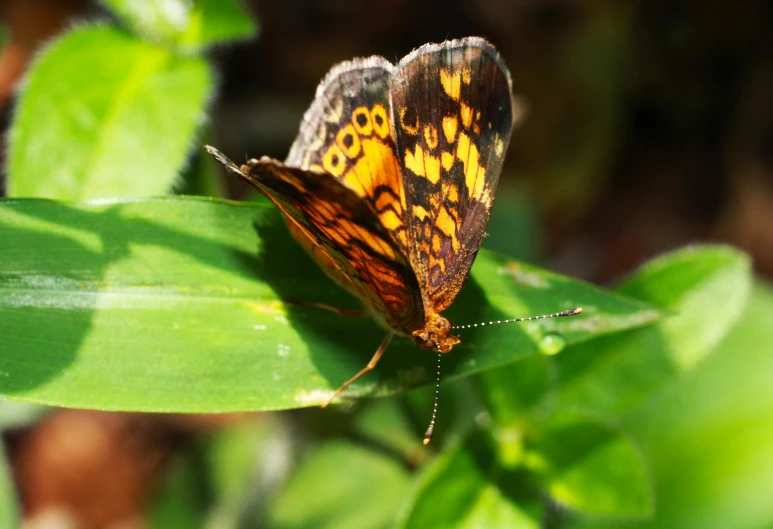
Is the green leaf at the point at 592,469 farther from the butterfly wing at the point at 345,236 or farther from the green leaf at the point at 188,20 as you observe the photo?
the green leaf at the point at 188,20

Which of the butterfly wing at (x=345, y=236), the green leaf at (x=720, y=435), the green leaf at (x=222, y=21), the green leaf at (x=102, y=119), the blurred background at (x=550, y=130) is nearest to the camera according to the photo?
the butterfly wing at (x=345, y=236)

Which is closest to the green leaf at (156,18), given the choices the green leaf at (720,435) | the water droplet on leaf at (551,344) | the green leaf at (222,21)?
the green leaf at (222,21)

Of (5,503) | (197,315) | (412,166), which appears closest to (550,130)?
(412,166)

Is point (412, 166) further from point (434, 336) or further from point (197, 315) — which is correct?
point (197, 315)

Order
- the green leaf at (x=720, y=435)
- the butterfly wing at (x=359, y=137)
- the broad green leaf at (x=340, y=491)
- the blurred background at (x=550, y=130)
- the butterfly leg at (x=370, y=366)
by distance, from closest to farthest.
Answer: the butterfly leg at (x=370, y=366) → the butterfly wing at (x=359, y=137) → the green leaf at (x=720, y=435) → the broad green leaf at (x=340, y=491) → the blurred background at (x=550, y=130)

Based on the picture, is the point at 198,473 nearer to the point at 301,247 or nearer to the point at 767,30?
the point at 301,247

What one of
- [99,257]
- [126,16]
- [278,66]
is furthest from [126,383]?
[278,66]
